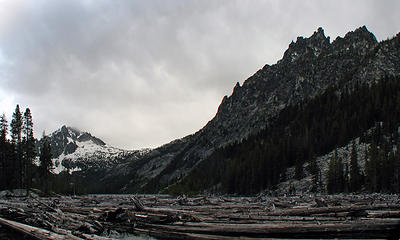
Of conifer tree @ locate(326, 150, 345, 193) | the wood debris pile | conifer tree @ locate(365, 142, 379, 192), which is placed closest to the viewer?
the wood debris pile

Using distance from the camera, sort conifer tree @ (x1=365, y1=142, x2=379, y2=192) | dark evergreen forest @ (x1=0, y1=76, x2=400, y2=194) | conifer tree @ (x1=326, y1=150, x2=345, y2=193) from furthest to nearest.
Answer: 1. conifer tree @ (x1=326, y1=150, x2=345, y2=193)
2. dark evergreen forest @ (x1=0, y1=76, x2=400, y2=194)
3. conifer tree @ (x1=365, y1=142, x2=379, y2=192)

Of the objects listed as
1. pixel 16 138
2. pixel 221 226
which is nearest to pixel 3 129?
pixel 16 138

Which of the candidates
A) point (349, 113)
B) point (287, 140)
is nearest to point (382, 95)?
point (349, 113)

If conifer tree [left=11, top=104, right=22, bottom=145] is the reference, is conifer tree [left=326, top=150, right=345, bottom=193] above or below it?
below

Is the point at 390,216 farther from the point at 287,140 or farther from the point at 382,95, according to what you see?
the point at 382,95

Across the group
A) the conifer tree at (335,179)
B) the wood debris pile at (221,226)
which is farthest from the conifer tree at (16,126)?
the conifer tree at (335,179)

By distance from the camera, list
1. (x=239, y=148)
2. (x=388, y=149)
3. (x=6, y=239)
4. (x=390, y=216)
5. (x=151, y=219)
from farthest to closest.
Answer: (x=239, y=148)
(x=388, y=149)
(x=151, y=219)
(x=6, y=239)
(x=390, y=216)

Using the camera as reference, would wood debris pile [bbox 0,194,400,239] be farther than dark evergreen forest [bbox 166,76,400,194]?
→ No

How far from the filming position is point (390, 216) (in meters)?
12.3

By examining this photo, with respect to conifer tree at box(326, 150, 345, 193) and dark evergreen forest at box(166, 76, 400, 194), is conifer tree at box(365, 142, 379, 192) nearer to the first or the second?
dark evergreen forest at box(166, 76, 400, 194)

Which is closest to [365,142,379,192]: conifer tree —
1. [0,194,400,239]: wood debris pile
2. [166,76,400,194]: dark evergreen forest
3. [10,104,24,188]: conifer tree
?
[166,76,400,194]: dark evergreen forest

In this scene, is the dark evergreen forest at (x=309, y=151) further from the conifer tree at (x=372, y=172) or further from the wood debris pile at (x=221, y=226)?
the wood debris pile at (x=221, y=226)

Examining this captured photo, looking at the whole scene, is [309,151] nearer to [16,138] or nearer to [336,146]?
[336,146]

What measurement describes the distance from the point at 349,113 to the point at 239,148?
206 ft
